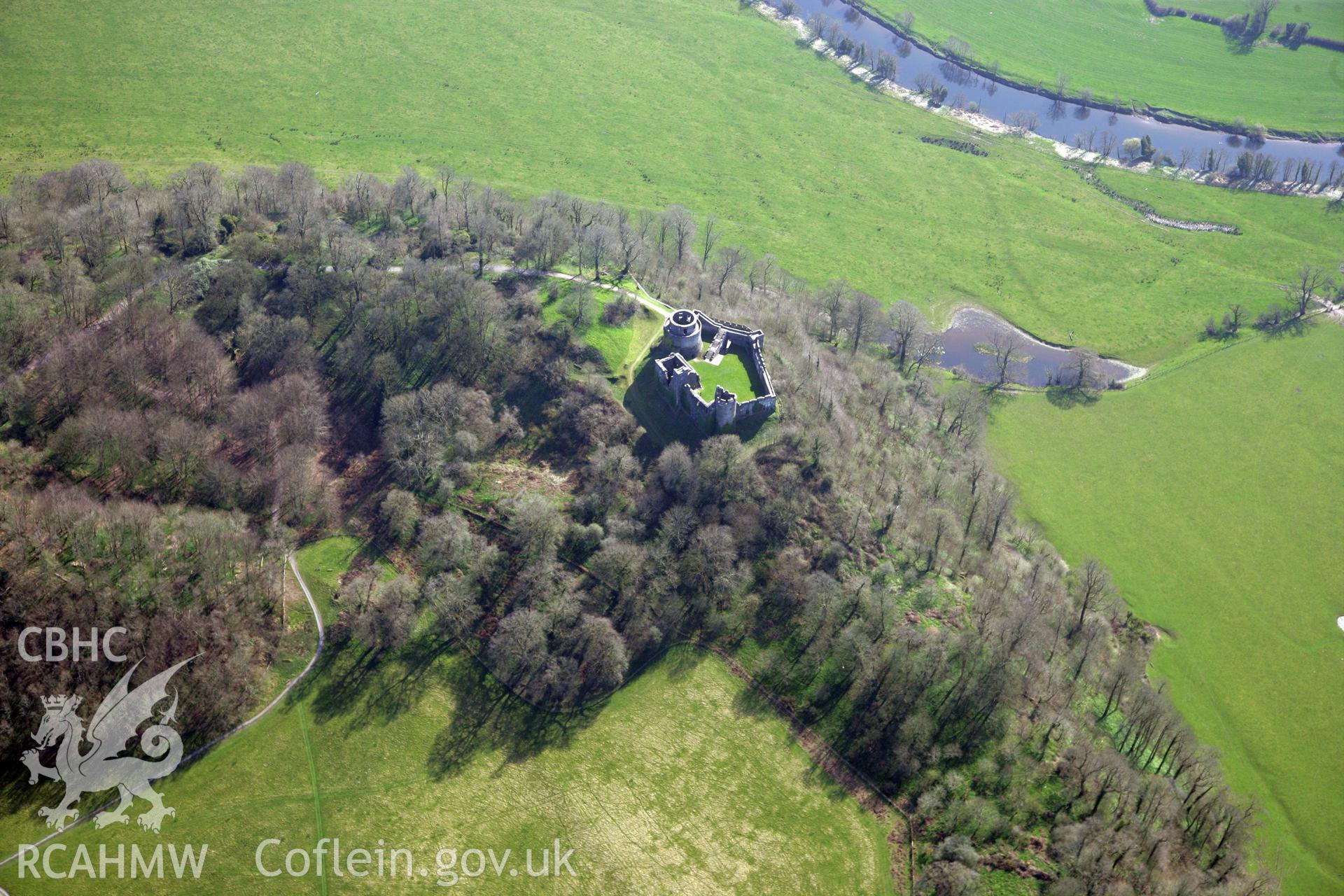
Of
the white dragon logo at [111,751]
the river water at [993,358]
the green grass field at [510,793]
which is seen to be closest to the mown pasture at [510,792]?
the green grass field at [510,793]

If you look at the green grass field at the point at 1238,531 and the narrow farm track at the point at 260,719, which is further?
the green grass field at the point at 1238,531

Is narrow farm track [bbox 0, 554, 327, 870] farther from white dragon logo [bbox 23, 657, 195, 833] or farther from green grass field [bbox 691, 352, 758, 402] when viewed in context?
green grass field [bbox 691, 352, 758, 402]

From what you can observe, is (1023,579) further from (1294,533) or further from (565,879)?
(565,879)

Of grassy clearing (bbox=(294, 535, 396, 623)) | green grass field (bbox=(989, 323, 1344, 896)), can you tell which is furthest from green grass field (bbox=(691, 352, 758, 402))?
grassy clearing (bbox=(294, 535, 396, 623))

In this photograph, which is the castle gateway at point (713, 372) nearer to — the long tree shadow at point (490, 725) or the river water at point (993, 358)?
the long tree shadow at point (490, 725)

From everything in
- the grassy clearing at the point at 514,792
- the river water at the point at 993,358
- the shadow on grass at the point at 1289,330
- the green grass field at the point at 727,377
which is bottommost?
the grassy clearing at the point at 514,792

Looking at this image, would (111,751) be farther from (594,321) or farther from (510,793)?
(594,321)

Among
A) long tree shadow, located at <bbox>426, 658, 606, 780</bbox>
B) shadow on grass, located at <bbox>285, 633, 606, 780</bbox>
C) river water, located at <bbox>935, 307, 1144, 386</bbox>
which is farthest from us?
river water, located at <bbox>935, 307, 1144, 386</bbox>
